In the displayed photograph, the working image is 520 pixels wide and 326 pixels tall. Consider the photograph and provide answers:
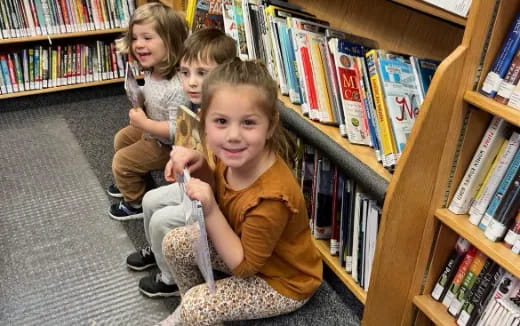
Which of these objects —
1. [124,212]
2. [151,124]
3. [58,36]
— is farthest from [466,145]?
[58,36]

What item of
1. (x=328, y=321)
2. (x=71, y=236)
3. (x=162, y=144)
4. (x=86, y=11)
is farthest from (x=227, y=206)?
(x=86, y=11)

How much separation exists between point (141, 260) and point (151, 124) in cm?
53

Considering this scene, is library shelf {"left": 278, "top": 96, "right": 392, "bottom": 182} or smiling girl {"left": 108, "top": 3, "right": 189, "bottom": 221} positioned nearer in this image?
library shelf {"left": 278, "top": 96, "right": 392, "bottom": 182}

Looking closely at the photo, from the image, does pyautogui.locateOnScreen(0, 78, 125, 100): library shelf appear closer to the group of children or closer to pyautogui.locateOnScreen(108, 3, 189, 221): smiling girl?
pyautogui.locateOnScreen(108, 3, 189, 221): smiling girl

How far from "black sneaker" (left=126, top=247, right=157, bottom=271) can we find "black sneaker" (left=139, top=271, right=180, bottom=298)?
103 mm

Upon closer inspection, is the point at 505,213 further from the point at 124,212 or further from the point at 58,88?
the point at 58,88

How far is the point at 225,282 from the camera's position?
117 cm

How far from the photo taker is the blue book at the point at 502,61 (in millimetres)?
890

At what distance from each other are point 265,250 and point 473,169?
1.65 feet

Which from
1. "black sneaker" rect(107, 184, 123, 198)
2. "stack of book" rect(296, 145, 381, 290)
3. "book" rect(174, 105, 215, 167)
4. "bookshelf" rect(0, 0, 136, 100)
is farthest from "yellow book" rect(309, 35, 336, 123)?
"bookshelf" rect(0, 0, 136, 100)

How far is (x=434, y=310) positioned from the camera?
45.1 inches

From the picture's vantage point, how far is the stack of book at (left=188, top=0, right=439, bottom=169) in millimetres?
1153

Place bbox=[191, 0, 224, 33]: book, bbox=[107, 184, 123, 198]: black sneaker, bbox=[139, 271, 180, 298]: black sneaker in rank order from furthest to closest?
1. bbox=[107, 184, 123, 198]: black sneaker
2. bbox=[191, 0, 224, 33]: book
3. bbox=[139, 271, 180, 298]: black sneaker

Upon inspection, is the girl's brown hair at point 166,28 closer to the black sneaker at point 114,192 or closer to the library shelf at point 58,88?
the black sneaker at point 114,192
